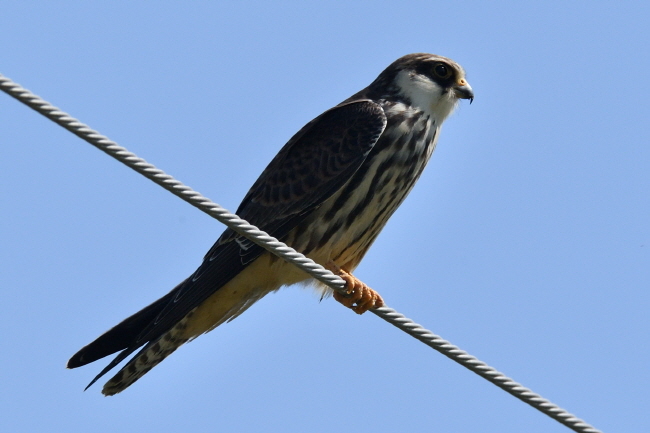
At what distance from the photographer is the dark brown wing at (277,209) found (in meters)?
5.51

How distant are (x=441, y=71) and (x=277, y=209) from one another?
53.8 inches

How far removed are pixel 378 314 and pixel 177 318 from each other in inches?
64.8

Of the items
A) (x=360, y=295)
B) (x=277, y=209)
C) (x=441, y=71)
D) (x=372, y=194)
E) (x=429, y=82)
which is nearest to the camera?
(x=360, y=295)

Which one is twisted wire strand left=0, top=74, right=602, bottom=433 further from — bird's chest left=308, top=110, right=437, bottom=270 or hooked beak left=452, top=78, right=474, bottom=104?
hooked beak left=452, top=78, right=474, bottom=104

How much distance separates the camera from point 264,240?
3805mm

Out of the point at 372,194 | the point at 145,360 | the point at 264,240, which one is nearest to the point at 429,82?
the point at 372,194

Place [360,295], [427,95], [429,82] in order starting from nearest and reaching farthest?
[360,295] < [427,95] < [429,82]

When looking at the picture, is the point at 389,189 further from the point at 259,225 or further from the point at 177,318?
the point at 177,318

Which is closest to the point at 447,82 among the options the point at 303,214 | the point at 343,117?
the point at 343,117

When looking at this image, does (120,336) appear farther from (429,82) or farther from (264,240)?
(429,82)

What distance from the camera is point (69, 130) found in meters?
3.20

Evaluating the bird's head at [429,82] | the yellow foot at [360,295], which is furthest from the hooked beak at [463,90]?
the yellow foot at [360,295]

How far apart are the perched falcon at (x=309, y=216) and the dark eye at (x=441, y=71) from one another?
29 centimetres

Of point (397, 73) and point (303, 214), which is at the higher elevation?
point (397, 73)
